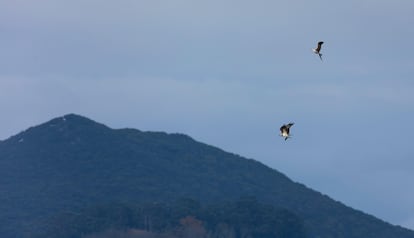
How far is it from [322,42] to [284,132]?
3683mm

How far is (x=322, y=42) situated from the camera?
6278 cm

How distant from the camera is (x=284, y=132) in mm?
62750
